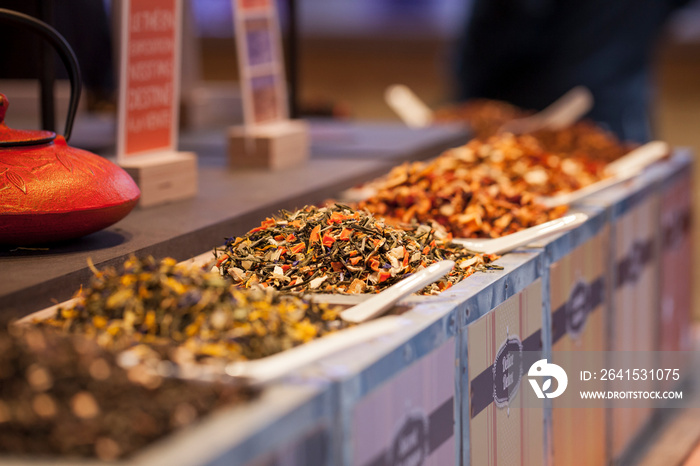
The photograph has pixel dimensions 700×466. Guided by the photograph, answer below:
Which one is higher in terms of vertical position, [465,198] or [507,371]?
[465,198]

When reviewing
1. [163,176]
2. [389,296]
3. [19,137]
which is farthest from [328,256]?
[163,176]

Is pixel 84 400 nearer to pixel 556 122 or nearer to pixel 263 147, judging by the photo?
pixel 263 147

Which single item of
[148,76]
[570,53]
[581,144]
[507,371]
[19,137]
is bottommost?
[507,371]

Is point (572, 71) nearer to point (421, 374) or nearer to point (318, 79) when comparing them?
point (318, 79)

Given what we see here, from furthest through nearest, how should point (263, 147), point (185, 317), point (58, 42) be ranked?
1. point (263, 147)
2. point (58, 42)
3. point (185, 317)

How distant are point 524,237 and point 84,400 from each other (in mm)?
1150

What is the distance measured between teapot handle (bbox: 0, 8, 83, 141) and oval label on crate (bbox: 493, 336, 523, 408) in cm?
95

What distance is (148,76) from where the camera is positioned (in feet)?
7.20

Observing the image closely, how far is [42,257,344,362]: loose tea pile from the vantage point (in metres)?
1.17

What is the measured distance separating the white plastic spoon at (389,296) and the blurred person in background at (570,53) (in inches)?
174

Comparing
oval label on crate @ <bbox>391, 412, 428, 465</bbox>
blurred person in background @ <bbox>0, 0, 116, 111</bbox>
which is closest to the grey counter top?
oval label on crate @ <bbox>391, 412, 428, 465</bbox>

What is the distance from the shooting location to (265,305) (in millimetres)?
1280

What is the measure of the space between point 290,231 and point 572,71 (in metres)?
4.55

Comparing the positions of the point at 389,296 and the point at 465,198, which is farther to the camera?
the point at 465,198
